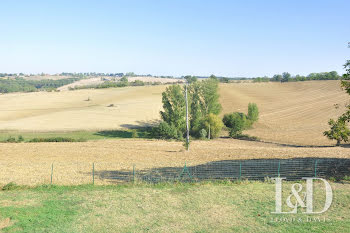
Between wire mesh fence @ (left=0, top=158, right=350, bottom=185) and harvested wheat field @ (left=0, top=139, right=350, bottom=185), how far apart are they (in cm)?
8

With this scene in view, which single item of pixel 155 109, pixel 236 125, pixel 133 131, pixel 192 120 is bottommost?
pixel 133 131

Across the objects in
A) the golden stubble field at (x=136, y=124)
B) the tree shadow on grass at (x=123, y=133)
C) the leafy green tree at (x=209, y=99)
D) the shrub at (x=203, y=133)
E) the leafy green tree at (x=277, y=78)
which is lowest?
the tree shadow on grass at (x=123, y=133)

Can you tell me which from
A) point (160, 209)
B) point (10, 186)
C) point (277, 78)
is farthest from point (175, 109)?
point (277, 78)

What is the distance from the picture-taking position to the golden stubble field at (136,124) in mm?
29469

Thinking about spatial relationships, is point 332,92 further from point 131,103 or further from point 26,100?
point 26,100

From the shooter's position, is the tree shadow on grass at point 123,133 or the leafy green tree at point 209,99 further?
the leafy green tree at point 209,99

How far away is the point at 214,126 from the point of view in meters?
62.0

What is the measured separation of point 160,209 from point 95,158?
63.6ft

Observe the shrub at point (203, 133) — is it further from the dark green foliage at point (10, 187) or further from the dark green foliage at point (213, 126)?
the dark green foliage at point (10, 187)

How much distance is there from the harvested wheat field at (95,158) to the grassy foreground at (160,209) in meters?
3.86

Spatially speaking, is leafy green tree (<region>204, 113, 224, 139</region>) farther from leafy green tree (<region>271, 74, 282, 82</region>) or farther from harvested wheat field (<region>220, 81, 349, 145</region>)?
leafy green tree (<region>271, 74, 282, 82</region>)

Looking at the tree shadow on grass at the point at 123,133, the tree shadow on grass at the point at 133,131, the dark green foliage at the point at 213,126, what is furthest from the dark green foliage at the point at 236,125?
the tree shadow on grass at the point at 123,133

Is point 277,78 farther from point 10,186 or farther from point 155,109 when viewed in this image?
point 10,186

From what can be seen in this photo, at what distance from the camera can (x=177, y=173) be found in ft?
78.8
